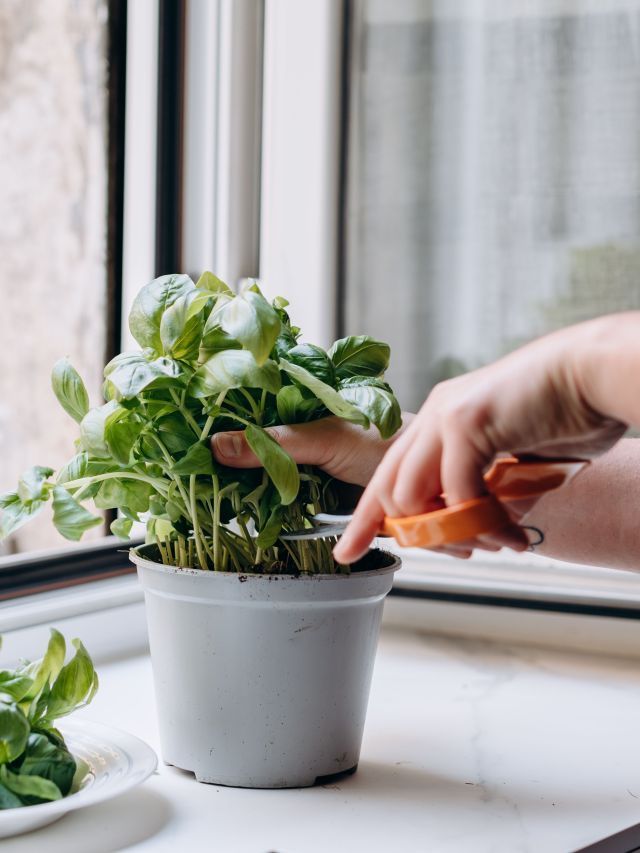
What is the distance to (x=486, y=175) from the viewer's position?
133 centimetres

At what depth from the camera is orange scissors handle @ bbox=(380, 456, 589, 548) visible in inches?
22.2

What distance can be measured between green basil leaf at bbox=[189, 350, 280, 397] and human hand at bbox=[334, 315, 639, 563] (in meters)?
0.10

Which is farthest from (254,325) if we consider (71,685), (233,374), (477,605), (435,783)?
(477,605)

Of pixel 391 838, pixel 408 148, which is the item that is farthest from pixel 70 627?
pixel 408 148

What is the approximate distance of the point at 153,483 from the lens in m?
0.74

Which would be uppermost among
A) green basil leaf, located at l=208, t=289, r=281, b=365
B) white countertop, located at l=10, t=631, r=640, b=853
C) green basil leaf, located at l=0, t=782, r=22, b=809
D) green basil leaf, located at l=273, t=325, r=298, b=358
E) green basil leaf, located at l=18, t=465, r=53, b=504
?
green basil leaf, located at l=208, t=289, r=281, b=365

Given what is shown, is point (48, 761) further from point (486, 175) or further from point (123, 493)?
point (486, 175)

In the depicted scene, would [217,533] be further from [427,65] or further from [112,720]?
[427,65]

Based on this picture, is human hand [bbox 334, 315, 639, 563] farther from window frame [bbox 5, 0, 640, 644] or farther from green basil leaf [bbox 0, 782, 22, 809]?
window frame [bbox 5, 0, 640, 644]

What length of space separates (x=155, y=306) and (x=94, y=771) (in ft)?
1.04

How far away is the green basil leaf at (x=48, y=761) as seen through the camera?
64 cm

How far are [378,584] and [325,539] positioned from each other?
5 centimetres

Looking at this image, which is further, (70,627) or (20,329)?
(20,329)

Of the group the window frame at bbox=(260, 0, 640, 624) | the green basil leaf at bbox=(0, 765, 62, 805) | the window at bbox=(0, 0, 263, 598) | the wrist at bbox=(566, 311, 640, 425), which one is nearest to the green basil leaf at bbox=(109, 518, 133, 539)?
the green basil leaf at bbox=(0, 765, 62, 805)
